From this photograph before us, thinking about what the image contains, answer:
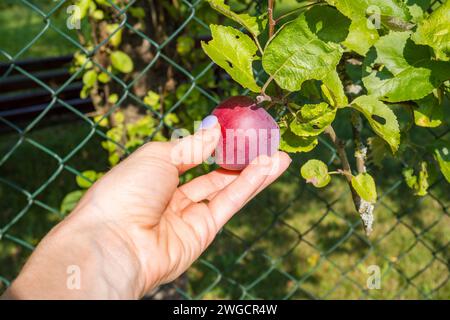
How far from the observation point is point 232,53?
1.20m

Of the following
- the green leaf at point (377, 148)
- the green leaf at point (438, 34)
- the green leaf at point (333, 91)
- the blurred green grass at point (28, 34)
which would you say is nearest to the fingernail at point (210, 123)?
the green leaf at point (333, 91)

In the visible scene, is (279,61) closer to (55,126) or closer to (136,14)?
(136,14)

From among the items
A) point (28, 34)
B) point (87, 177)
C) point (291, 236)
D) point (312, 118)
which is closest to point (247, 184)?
point (312, 118)

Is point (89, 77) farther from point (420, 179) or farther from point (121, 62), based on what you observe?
point (420, 179)

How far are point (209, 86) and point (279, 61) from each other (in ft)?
3.91

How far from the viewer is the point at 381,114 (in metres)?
1.26

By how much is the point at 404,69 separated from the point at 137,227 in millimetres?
719

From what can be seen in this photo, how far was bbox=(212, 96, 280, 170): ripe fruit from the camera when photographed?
124 centimetres

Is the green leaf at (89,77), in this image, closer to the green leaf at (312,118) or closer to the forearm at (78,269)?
the forearm at (78,269)

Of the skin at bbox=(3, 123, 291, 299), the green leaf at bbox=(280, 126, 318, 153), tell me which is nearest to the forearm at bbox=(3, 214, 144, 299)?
the skin at bbox=(3, 123, 291, 299)

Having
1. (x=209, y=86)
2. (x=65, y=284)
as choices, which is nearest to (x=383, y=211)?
(x=209, y=86)

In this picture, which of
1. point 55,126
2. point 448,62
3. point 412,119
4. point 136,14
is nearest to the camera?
point 448,62

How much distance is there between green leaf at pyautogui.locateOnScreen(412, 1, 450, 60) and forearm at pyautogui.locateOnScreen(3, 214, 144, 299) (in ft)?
2.68

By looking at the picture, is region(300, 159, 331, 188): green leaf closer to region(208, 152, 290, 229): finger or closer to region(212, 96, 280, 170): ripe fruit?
region(208, 152, 290, 229): finger
